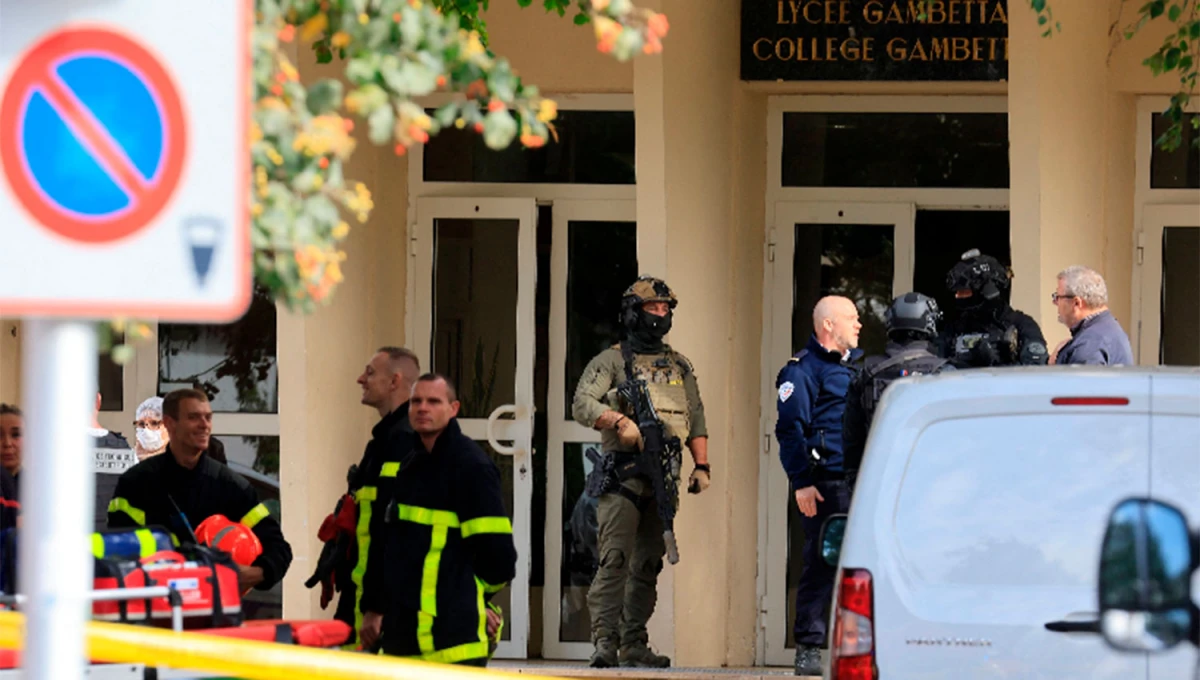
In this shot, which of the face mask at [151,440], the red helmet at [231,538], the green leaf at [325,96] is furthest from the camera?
the face mask at [151,440]

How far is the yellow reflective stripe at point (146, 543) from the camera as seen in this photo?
5078mm

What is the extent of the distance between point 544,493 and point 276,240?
7490mm

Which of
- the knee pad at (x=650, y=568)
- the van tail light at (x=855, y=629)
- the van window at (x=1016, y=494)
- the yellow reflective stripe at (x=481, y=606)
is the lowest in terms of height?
the knee pad at (x=650, y=568)

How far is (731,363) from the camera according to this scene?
10.9m

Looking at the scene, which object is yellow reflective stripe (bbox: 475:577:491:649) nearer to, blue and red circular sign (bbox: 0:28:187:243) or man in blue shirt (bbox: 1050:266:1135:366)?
man in blue shirt (bbox: 1050:266:1135:366)

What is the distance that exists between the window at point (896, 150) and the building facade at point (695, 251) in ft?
0.04

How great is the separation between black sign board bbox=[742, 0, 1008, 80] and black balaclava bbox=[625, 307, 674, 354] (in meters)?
1.83

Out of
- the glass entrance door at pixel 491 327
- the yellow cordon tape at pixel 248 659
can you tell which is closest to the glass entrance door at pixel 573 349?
the glass entrance door at pixel 491 327

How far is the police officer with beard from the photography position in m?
8.61

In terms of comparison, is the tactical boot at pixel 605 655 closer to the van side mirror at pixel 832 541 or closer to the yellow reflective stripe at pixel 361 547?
the yellow reflective stripe at pixel 361 547

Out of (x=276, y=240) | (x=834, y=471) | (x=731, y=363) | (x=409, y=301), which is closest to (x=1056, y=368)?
(x=276, y=240)

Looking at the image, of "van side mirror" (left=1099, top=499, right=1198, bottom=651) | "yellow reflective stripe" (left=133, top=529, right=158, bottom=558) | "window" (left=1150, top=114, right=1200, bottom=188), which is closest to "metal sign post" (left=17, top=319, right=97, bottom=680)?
"yellow reflective stripe" (left=133, top=529, right=158, bottom=558)

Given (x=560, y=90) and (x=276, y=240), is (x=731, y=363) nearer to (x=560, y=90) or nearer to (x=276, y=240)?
(x=560, y=90)

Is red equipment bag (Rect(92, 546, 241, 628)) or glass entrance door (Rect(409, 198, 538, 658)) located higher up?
glass entrance door (Rect(409, 198, 538, 658))
